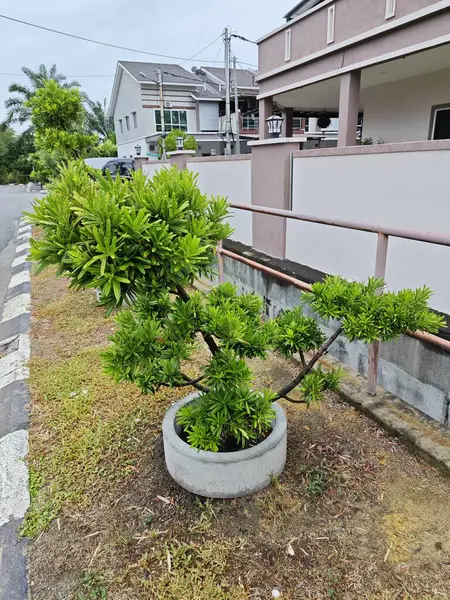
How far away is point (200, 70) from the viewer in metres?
28.8

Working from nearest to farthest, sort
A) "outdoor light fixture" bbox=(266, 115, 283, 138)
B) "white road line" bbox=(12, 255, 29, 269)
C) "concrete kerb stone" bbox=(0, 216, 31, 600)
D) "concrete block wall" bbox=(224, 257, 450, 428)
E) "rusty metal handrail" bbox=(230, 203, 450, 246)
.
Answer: "concrete kerb stone" bbox=(0, 216, 31, 600) → "rusty metal handrail" bbox=(230, 203, 450, 246) → "concrete block wall" bbox=(224, 257, 450, 428) → "outdoor light fixture" bbox=(266, 115, 283, 138) → "white road line" bbox=(12, 255, 29, 269)

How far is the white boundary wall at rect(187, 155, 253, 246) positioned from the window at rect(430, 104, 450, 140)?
12.9ft

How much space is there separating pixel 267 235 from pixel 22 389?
3135 millimetres

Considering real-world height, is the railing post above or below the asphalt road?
above

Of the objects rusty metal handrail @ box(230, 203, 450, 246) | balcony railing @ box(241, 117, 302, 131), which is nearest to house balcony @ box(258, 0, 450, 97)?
rusty metal handrail @ box(230, 203, 450, 246)

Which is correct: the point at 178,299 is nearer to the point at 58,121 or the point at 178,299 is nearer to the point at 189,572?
the point at 189,572

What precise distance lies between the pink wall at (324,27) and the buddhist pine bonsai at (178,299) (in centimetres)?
544

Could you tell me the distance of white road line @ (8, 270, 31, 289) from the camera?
5929mm

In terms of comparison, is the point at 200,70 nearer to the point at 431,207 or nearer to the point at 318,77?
the point at 318,77

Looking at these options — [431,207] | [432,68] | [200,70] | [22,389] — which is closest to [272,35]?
[432,68]

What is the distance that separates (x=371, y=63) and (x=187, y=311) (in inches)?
249

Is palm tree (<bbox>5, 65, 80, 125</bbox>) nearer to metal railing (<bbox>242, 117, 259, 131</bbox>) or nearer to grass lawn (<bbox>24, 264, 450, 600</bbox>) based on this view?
metal railing (<bbox>242, 117, 259, 131</bbox>)

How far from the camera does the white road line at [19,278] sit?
593 cm

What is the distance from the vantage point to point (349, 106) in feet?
22.6
